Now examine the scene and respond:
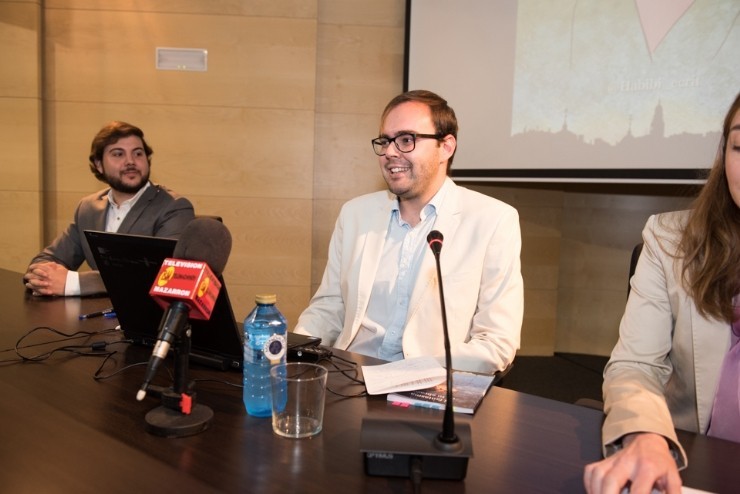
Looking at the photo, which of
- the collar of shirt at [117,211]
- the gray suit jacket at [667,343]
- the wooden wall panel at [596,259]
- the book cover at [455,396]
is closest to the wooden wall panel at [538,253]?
the wooden wall panel at [596,259]

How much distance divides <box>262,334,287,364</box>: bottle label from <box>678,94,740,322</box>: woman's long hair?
940mm

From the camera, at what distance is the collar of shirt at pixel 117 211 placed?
3004 millimetres

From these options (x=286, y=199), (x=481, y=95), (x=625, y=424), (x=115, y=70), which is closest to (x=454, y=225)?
(x=625, y=424)

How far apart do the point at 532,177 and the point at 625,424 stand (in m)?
2.63

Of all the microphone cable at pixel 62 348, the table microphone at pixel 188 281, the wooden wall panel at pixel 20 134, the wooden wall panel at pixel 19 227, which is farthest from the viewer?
the wooden wall panel at pixel 19 227

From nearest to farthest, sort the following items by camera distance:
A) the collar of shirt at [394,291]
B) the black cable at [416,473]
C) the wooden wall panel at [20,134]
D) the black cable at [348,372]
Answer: the black cable at [416,473] → the black cable at [348,372] → the collar of shirt at [394,291] → the wooden wall panel at [20,134]

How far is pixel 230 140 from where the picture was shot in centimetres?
410

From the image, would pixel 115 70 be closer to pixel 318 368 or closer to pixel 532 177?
pixel 532 177

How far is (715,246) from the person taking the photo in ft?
4.36

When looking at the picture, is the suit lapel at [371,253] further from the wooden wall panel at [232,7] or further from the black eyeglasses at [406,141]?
the wooden wall panel at [232,7]

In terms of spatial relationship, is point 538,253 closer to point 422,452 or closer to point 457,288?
point 457,288

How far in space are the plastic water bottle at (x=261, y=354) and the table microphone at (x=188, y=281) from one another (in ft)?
0.51

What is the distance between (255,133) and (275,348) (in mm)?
3174

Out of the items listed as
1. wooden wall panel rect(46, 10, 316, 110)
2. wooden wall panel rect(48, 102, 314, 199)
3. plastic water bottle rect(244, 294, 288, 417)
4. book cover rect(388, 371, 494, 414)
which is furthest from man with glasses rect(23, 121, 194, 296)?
book cover rect(388, 371, 494, 414)
